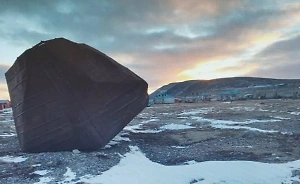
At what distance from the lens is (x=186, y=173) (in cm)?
654

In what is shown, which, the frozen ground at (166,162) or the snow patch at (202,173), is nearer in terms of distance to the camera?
the snow patch at (202,173)

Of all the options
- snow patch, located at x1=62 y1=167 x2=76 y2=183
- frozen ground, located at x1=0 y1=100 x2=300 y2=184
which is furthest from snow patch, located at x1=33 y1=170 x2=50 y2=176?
snow patch, located at x1=62 y1=167 x2=76 y2=183

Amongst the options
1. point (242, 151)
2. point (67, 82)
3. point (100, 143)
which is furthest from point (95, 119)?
point (242, 151)

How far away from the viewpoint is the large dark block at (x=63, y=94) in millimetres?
8461

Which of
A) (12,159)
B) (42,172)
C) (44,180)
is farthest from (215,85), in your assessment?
(44,180)

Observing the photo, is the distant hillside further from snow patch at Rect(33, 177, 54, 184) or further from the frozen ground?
snow patch at Rect(33, 177, 54, 184)

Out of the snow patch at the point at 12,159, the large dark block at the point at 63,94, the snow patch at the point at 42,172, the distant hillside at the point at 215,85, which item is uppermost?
the distant hillside at the point at 215,85

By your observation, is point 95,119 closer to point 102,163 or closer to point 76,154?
point 76,154

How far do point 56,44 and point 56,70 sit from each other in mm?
823

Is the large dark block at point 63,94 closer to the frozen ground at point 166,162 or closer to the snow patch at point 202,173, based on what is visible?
the frozen ground at point 166,162

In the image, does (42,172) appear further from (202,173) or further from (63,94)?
(202,173)

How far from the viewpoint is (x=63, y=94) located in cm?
867

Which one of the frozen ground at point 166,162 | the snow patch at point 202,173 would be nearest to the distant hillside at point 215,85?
the frozen ground at point 166,162

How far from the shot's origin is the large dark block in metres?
8.46
